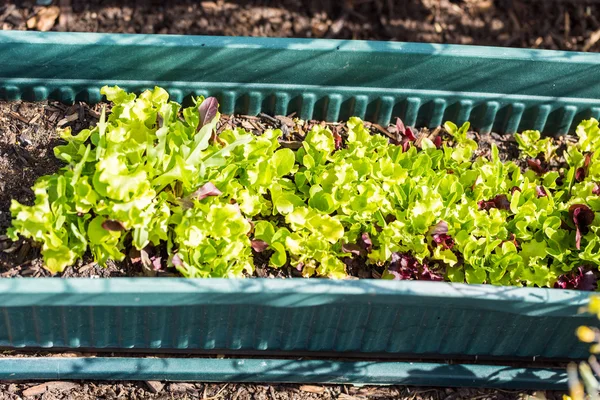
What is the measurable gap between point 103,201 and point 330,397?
793 mm

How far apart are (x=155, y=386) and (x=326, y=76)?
966mm

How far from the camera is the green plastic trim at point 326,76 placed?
7.82ft

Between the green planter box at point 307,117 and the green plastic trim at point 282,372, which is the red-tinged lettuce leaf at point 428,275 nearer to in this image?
the green planter box at point 307,117

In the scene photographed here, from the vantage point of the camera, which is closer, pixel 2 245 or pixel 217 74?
pixel 2 245

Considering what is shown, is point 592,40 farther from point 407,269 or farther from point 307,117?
point 407,269

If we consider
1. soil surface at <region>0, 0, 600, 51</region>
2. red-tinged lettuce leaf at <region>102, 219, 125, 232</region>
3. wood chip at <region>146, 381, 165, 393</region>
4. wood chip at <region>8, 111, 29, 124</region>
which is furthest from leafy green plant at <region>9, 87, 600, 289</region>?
soil surface at <region>0, 0, 600, 51</region>

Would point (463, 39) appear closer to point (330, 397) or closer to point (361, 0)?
point (361, 0)

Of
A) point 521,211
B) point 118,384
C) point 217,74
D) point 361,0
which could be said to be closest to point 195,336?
point 118,384

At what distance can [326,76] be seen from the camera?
2510 millimetres

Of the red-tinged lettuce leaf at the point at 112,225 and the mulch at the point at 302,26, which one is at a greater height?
the mulch at the point at 302,26

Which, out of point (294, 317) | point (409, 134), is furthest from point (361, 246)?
point (409, 134)

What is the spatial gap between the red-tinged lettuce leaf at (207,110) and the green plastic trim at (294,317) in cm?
50

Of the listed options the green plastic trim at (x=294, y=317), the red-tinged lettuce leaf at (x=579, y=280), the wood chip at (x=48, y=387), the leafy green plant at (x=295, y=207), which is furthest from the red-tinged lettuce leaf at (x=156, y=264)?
the red-tinged lettuce leaf at (x=579, y=280)

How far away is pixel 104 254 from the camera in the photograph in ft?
7.24
